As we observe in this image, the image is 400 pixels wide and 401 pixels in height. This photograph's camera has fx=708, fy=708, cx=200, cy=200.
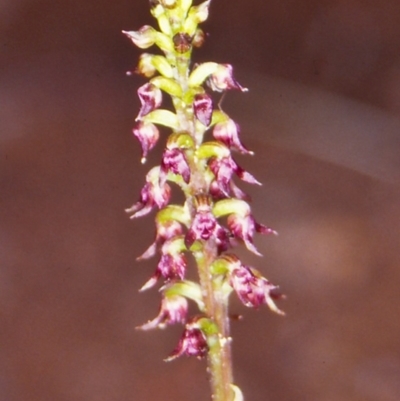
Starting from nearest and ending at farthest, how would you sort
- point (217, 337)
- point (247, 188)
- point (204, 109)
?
1. point (204, 109)
2. point (217, 337)
3. point (247, 188)

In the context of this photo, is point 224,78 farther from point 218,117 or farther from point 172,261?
point 172,261

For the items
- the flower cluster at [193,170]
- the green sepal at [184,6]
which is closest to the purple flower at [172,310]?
the flower cluster at [193,170]

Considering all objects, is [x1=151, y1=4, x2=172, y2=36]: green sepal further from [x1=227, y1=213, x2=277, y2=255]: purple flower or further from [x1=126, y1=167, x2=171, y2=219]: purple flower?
[x1=227, y1=213, x2=277, y2=255]: purple flower

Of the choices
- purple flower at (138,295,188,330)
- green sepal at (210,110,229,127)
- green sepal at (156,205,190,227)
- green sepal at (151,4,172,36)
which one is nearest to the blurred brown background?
purple flower at (138,295,188,330)

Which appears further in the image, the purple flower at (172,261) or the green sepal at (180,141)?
the purple flower at (172,261)

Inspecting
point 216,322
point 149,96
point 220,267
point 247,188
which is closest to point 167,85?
point 149,96

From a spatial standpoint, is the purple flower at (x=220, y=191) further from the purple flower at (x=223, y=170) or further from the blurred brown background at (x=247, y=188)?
the blurred brown background at (x=247, y=188)

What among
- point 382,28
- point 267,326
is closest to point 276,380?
point 267,326
